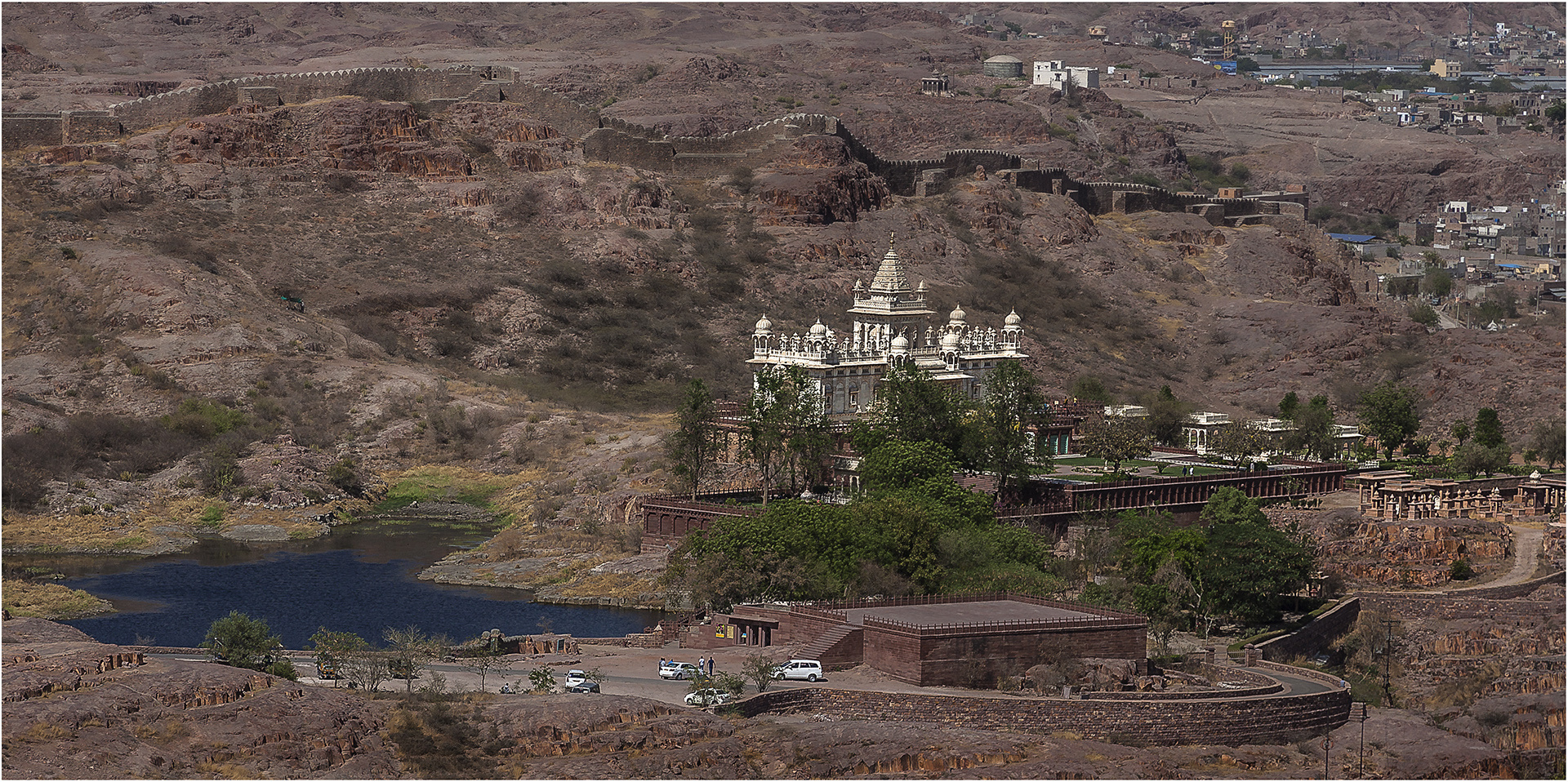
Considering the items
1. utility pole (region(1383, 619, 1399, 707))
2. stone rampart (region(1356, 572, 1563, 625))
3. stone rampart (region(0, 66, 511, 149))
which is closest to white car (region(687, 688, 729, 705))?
utility pole (region(1383, 619, 1399, 707))

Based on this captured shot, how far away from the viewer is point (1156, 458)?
136 metres

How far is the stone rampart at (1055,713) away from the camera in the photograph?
83.1 m

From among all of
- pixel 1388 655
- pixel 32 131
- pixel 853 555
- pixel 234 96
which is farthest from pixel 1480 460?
pixel 32 131

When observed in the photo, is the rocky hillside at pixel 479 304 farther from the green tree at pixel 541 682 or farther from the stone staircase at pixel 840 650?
the green tree at pixel 541 682

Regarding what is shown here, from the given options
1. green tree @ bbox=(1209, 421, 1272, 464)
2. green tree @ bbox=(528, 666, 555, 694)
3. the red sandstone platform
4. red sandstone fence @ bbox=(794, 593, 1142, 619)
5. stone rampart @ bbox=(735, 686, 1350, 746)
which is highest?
green tree @ bbox=(1209, 421, 1272, 464)

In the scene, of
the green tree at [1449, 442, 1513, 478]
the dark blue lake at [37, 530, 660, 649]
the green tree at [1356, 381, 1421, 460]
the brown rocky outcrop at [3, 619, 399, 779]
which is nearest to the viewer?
the brown rocky outcrop at [3, 619, 399, 779]

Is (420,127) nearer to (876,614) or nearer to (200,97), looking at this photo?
(200,97)

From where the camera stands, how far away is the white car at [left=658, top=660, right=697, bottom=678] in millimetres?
86350

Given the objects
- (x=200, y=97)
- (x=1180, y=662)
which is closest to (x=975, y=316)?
(x=200, y=97)

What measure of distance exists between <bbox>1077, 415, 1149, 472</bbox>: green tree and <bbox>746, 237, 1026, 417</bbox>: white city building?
582cm

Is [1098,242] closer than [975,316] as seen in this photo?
No

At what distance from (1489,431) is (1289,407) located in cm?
1190

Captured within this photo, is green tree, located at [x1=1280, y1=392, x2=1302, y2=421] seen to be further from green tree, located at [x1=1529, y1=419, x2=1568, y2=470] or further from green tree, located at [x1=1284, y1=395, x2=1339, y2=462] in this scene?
green tree, located at [x1=1529, y1=419, x2=1568, y2=470]

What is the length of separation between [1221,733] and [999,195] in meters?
117
